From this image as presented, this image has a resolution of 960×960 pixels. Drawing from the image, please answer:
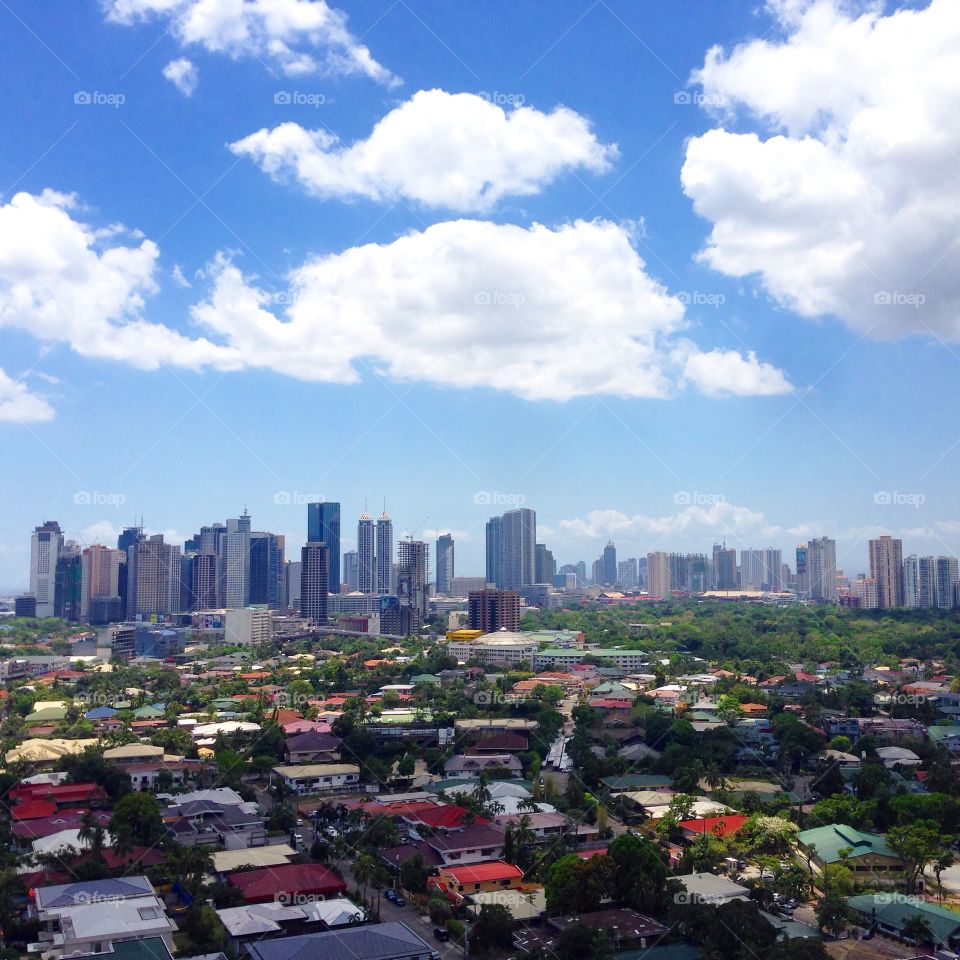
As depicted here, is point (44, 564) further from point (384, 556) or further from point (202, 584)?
point (384, 556)

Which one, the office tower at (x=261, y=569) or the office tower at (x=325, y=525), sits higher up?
the office tower at (x=325, y=525)

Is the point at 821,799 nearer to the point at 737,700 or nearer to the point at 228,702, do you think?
the point at 737,700

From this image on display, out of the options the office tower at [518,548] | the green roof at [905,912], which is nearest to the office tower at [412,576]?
the office tower at [518,548]

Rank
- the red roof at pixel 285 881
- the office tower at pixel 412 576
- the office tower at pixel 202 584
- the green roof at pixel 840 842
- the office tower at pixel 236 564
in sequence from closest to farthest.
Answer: the red roof at pixel 285 881
the green roof at pixel 840 842
the office tower at pixel 412 576
the office tower at pixel 202 584
the office tower at pixel 236 564

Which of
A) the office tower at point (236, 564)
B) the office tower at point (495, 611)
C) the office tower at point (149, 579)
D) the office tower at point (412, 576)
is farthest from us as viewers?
the office tower at point (236, 564)

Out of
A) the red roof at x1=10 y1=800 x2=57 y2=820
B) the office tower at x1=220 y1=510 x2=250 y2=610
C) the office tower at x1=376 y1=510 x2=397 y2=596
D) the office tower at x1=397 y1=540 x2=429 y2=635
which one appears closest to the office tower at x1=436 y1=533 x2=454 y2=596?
the office tower at x1=376 y1=510 x2=397 y2=596

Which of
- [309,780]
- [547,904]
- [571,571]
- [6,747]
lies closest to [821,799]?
[547,904]

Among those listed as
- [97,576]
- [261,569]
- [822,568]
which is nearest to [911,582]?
[822,568]

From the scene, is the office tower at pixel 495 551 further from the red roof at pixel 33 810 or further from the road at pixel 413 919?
the road at pixel 413 919
